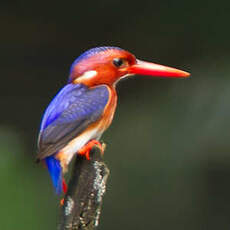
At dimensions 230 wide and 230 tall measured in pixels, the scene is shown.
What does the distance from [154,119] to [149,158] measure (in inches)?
7.7

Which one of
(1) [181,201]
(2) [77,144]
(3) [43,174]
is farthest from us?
(1) [181,201]

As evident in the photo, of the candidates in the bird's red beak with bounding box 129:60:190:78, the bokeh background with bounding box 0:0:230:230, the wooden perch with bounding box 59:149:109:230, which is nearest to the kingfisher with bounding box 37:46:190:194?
the bird's red beak with bounding box 129:60:190:78

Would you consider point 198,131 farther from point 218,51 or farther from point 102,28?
point 102,28

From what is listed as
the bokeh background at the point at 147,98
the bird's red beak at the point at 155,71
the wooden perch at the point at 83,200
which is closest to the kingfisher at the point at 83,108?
the bird's red beak at the point at 155,71

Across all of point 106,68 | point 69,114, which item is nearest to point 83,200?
point 69,114

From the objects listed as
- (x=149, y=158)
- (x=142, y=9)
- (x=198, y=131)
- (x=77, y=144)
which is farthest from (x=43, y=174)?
(x=77, y=144)

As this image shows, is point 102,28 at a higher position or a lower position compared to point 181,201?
higher

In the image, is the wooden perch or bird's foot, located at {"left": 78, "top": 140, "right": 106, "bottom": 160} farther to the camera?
bird's foot, located at {"left": 78, "top": 140, "right": 106, "bottom": 160}

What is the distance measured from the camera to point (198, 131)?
3842 millimetres

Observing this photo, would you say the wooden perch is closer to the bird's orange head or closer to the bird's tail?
the bird's tail

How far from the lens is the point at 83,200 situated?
200 centimetres

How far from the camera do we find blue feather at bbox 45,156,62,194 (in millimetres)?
2215

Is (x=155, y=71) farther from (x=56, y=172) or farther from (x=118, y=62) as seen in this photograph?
(x=56, y=172)

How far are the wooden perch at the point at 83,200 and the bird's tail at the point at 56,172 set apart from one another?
0.13 metres
